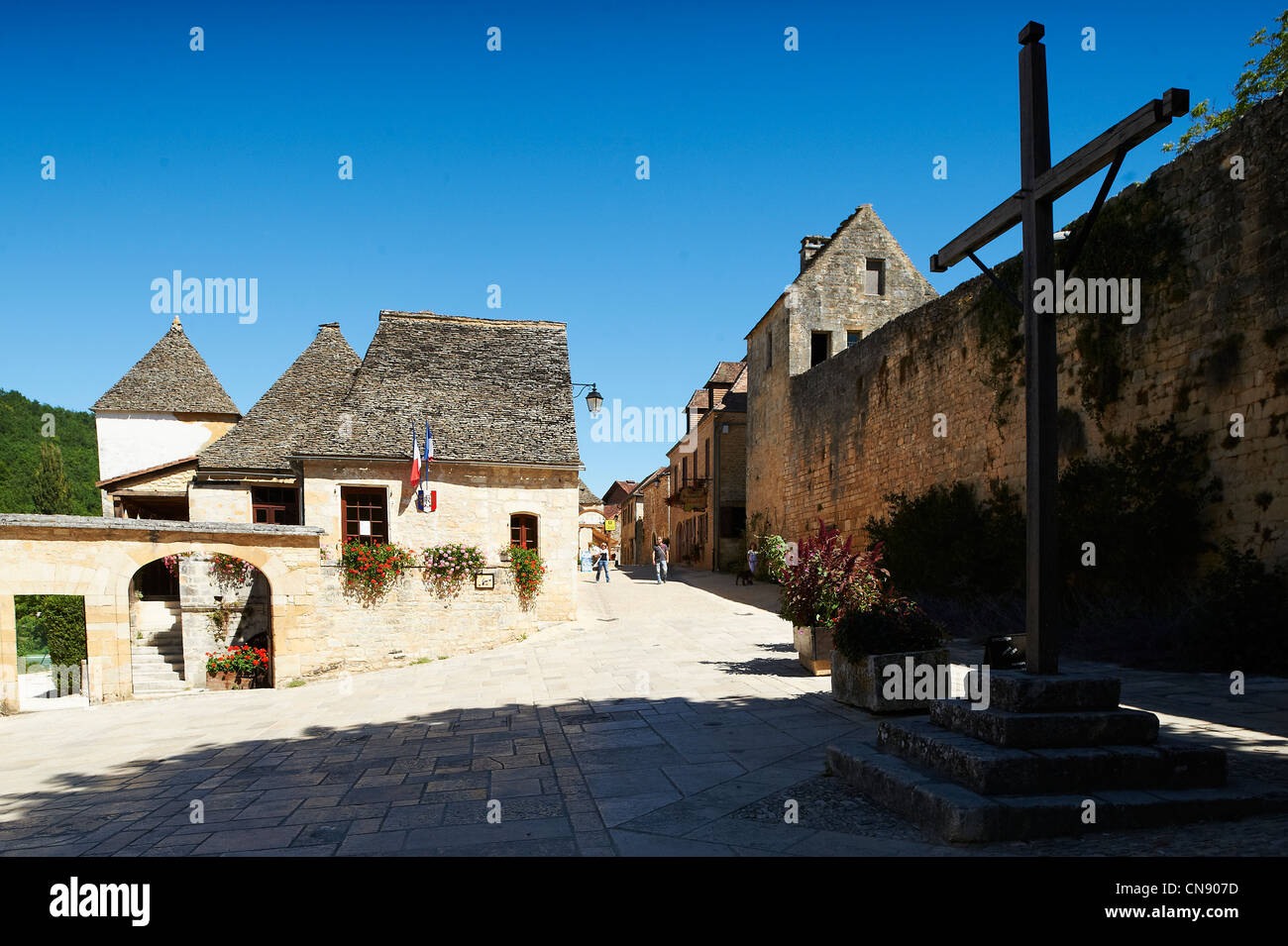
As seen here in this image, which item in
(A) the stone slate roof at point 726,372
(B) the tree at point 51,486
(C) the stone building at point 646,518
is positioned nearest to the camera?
(A) the stone slate roof at point 726,372

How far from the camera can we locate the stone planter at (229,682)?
14.3 metres

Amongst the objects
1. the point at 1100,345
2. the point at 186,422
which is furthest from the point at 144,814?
the point at 186,422

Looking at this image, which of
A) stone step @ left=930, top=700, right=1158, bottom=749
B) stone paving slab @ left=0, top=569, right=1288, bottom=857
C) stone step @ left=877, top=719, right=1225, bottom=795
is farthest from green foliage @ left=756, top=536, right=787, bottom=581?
stone step @ left=877, top=719, right=1225, bottom=795

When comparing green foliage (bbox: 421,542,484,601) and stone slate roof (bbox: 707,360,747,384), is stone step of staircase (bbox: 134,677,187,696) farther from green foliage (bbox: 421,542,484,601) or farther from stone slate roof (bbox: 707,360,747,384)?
stone slate roof (bbox: 707,360,747,384)

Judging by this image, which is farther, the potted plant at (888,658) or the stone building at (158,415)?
the stone building at (158,415)

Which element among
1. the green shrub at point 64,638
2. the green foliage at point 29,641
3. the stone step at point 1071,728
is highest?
the stone step at point 1071,728

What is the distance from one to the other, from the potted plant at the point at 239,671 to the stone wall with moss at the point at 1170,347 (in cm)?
1355

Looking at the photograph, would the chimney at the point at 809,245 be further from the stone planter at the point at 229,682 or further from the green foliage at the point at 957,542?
the stone planter at the point at 229,682

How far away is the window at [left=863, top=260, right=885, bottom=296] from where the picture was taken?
72.3 feet

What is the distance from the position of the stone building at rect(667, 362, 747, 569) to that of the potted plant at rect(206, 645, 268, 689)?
656 inches

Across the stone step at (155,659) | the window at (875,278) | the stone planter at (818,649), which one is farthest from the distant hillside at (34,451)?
the stone planter at (818,649)

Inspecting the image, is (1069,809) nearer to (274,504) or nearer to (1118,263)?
(1118,263)
